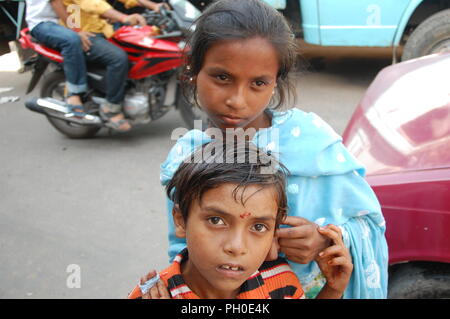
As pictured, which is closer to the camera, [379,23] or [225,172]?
[225,172]

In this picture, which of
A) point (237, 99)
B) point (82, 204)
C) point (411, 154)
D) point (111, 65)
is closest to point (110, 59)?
point (111, 65)

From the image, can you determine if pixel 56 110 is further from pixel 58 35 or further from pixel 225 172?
pixel 225 172

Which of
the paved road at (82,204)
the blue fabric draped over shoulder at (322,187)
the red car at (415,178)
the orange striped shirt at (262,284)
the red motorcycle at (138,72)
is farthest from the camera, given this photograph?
the red motorcycle at (138,72)

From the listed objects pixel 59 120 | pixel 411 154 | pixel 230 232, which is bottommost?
pixel 59 120

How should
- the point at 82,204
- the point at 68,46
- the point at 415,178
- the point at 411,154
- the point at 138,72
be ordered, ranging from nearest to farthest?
the point at 415,178 → the point at 411,154 → the point at 82,204 → the point at 68,46 → the point at 138,72

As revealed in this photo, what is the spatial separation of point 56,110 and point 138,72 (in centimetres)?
85

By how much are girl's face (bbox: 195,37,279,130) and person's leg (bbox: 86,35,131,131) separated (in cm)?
315

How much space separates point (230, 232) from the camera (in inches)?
42.1

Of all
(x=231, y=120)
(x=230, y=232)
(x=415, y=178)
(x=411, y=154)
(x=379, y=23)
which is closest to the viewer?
(x=230, y=232)

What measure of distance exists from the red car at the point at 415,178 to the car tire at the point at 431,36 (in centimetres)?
309

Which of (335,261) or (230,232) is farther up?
(230,232)

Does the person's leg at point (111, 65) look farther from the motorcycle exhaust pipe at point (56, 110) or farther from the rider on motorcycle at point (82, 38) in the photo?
the motorcycle exhaust pipe at point (56, 110)

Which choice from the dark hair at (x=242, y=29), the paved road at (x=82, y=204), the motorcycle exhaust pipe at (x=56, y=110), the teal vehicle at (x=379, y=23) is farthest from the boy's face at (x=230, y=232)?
the teal vehicle at (x=379, y=23)

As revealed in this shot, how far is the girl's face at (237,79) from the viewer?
4.03 ft
